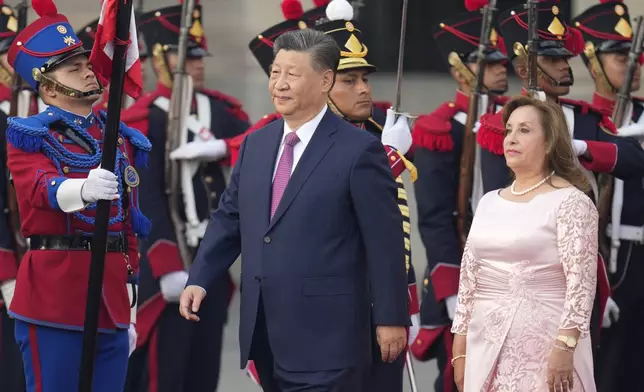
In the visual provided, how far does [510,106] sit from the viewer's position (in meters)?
5.87

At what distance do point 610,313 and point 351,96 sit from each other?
2111mm

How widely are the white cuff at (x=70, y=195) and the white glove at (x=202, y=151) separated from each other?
256 cm

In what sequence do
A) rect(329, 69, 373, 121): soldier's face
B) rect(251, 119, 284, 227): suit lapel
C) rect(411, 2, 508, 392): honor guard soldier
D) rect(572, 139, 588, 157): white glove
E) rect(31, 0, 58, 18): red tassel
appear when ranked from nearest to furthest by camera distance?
rect(251, 119, 284, 227): suit lapel → rect(31, 0, 58, 18): red tassel → rect(329, 69, 373, 121): soldier's face → rect(572, 139, 588, 157): white glove → rect(411, 2, 508, 392): honor guard soldier

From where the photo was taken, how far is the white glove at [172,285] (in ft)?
26.0

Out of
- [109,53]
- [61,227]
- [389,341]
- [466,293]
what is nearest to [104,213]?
[61,227]

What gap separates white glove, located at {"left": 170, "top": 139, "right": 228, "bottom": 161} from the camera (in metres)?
8.06

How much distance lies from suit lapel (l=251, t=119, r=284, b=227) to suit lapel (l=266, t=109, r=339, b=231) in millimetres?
18

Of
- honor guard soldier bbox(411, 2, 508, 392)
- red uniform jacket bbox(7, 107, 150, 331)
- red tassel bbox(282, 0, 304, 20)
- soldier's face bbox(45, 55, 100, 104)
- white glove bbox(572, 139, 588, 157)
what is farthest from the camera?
honor guard soldier bbox(411, 2, 508, 392)

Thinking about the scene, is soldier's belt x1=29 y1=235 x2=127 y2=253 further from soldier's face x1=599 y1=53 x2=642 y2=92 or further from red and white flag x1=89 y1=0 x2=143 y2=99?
soldier's face x1=599 y1=53 x2=642 y2=92

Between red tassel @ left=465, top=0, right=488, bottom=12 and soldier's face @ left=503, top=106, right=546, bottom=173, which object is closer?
soldier's face @ left=503, top=106, right=546, bottom=173

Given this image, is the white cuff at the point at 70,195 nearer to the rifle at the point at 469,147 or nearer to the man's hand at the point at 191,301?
the man's hand at the point at 191,301

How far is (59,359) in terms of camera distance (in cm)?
570

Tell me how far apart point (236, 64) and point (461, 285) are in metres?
6.04

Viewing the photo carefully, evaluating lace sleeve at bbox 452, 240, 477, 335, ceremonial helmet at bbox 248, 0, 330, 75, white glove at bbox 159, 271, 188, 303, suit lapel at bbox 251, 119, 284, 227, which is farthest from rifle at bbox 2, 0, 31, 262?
lace sleeve at bbox 452, 240, 477, 335
